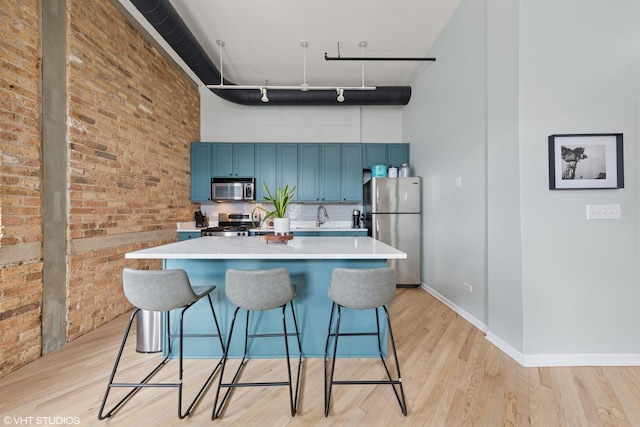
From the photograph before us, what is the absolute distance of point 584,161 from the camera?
197 centimetres

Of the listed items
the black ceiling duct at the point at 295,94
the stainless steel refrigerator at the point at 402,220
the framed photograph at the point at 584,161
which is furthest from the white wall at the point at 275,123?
the framed photograph at the point at 584,161

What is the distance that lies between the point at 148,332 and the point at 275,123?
3.82 m

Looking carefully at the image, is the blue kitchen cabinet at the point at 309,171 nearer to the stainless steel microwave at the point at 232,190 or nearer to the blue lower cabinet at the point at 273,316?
the stainless steel microwave at the point at 232,190

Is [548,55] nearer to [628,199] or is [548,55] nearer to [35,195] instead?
[628,199]

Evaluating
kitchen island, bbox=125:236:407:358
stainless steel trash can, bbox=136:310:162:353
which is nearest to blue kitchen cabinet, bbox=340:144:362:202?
kitchen island, bbox=125:236:407:358

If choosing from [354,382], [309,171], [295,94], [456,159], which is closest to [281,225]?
[354,382]

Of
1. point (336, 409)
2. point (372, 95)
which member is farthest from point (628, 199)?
point (372, 95)

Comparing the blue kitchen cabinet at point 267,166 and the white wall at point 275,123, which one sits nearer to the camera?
the blue kitchen cabinet at point 267,166

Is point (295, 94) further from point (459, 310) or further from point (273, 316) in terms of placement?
point (459, 310)

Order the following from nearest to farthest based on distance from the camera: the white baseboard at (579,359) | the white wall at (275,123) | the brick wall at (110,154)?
the white baseboard at (579,359)
the brick wall at (110,154)
the white wall at (275,123)

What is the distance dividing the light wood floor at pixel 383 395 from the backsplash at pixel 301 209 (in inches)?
113

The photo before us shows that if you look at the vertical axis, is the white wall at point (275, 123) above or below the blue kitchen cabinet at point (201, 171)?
above

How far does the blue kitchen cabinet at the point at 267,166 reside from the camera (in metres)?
4.55

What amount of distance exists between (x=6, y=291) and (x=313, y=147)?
3.88 metres
